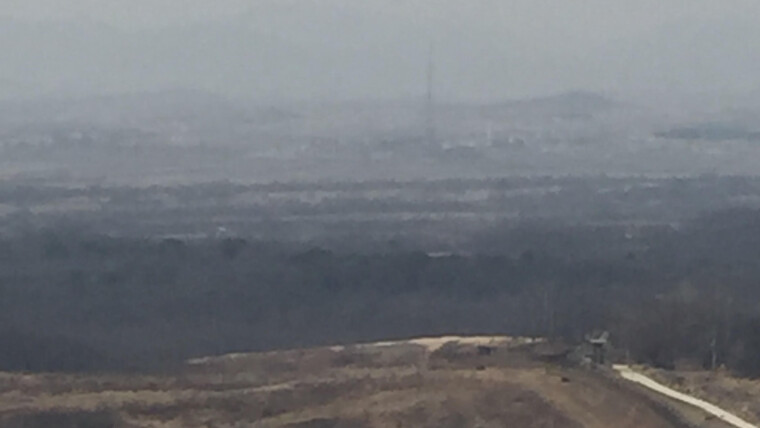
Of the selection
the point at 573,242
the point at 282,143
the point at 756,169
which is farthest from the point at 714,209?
the point at 282,143

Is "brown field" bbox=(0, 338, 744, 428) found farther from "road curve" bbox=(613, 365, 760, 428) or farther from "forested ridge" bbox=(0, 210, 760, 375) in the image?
"forested ridge" bbox=(0, 210, 760, 375)

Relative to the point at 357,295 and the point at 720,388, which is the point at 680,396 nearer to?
the point at 720,388

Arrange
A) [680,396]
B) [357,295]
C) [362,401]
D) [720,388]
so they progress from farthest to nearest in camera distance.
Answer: [357,295] < [720,388] < [680,396] < [362,401]

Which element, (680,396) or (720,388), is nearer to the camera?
(680,396)

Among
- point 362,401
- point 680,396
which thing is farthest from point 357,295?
point 680,396

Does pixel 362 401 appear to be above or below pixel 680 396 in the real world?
above

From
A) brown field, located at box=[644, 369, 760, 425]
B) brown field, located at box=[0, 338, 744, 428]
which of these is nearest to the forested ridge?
brown field, located at box=[644, 369, 760, 425]
